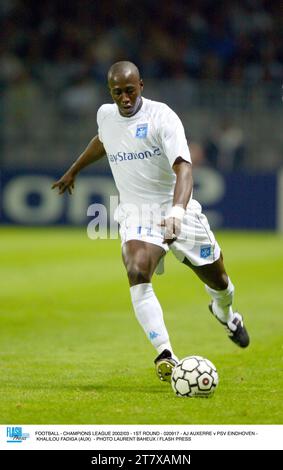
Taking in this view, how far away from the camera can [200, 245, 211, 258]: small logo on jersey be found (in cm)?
756

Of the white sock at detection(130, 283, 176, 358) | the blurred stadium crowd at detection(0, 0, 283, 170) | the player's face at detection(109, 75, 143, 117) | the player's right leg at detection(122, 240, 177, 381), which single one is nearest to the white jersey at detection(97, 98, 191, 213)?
the player's face at detection(109, 75, 143, 117)

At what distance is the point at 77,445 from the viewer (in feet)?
17.3

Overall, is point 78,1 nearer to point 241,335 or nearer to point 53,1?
point 53,1

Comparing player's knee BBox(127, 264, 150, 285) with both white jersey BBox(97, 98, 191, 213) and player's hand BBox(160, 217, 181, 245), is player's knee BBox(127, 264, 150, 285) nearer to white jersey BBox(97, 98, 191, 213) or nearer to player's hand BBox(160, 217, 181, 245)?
player's hand BBox(160, 217, 181, 245)

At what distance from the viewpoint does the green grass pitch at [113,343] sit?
6098mm

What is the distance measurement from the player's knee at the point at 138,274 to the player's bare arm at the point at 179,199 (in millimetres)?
444

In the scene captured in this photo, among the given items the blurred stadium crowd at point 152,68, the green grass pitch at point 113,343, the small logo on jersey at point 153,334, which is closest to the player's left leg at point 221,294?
the green grass pitch at point 113,343

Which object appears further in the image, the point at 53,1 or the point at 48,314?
the point at 53,1

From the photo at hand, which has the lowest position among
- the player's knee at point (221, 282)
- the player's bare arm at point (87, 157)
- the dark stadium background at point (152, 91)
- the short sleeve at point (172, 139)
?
the player's knee at point (221, 282)

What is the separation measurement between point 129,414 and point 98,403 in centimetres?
41

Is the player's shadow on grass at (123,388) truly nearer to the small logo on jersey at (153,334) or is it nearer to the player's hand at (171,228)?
the small logo on jersey at (153,334)

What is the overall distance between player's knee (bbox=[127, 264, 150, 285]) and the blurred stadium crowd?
1657 cm

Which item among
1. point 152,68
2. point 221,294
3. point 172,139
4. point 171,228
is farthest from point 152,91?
point 171,228

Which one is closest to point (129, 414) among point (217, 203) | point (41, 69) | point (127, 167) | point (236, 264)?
point (127, 167)
